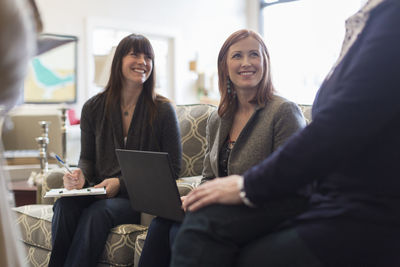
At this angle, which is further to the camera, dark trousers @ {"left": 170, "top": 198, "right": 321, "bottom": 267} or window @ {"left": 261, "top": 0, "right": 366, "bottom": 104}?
window @ {"left": 261, "top": 0, "right": 366, "bottom": 104}

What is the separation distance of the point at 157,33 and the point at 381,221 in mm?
5353

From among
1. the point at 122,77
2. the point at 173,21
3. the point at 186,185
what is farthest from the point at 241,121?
the point at 173,21

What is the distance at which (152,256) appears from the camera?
161cm

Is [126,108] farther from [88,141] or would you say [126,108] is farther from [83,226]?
[83,226]

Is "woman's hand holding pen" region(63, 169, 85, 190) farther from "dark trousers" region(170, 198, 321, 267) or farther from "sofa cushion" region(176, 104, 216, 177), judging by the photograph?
"dark trousers" region(170, 198, 321, 267)

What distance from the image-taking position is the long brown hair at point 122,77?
2.26 metres

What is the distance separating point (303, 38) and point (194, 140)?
4.87 m

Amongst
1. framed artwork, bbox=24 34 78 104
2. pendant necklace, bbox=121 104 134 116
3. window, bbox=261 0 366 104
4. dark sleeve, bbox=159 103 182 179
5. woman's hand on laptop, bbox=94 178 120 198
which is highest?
window, bbox=261 0 366 104

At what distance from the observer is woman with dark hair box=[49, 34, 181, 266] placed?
1.93m

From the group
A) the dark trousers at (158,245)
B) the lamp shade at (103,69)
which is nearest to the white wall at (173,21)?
the lamp shade at (103,69)

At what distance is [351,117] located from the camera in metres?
0.95

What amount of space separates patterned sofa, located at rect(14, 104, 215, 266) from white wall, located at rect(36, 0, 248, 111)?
2.97 m

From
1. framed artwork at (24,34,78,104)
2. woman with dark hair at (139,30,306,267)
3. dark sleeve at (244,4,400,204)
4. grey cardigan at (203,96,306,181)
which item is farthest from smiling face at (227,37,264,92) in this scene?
framed artwork at (24,34,78,104)

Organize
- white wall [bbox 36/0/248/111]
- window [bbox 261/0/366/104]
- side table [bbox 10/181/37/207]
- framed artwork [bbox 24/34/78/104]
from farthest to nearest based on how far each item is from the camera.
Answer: window [bbox 261/0/366/104] < white wall [bbox 36/0/248/111] < framed artwork [bbox 24/34/78/104] < side table [bbox 10/181/37/207]
